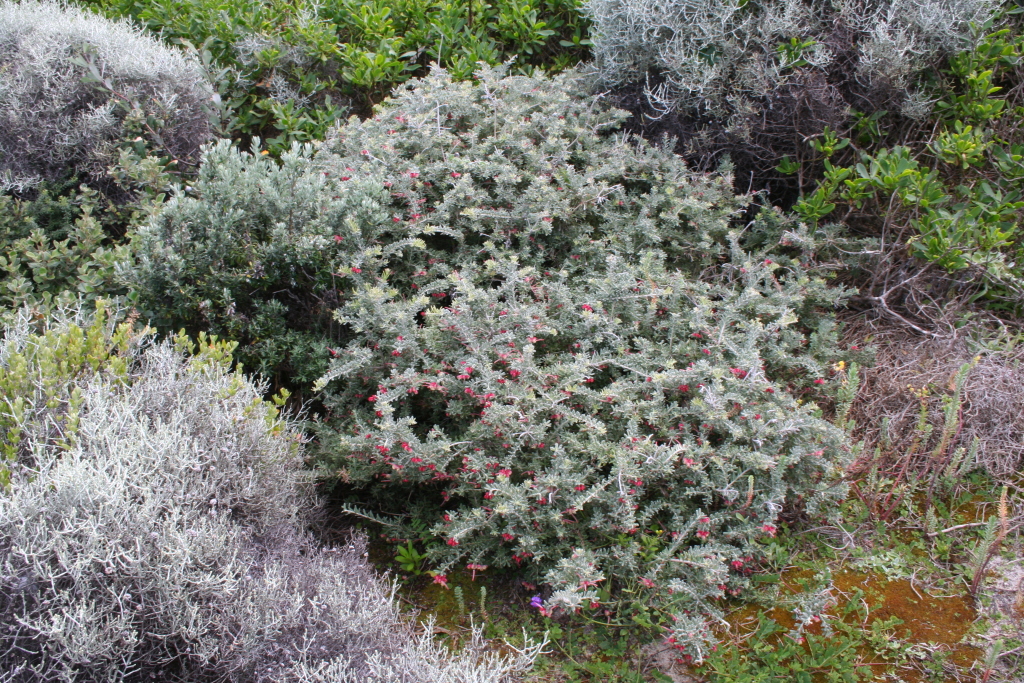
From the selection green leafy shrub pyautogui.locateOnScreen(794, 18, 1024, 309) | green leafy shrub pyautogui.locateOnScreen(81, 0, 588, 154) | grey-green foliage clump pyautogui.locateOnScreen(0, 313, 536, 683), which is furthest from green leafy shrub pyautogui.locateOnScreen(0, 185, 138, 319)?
green leafy shrub pyautogui.locateOnScreen(794, 18, 1024, 309)

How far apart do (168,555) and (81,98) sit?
127 inches

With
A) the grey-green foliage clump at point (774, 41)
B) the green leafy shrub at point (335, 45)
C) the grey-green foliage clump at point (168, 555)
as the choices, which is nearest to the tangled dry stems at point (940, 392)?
the grey-green foliage clump at point (774, 41)

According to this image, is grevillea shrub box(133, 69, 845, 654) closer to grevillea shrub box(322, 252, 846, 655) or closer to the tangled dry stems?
grevillea shrub box(322, 252, 846, 655)

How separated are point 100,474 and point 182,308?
45.6 inches

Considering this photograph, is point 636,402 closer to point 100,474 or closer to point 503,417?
point 503,417

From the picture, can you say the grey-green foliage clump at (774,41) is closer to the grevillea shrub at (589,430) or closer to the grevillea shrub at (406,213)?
the grevillea shrub at (406,213)

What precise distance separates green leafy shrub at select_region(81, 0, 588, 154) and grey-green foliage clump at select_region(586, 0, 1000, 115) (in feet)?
2.67

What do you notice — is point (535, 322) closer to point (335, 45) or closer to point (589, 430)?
point (589, 430)

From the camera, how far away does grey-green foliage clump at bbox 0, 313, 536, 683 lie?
1.74m

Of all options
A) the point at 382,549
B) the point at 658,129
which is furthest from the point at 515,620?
the point at 658,129

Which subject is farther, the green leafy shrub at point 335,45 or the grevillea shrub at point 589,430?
the green leafy shrub at point 335,45

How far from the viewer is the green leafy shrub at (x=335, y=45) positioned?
432 centimetres

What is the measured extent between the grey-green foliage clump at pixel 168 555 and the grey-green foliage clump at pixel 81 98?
184cm

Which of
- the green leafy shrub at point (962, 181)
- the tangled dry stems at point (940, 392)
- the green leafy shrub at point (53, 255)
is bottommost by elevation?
the green leafy shrub at point (53, 255)
